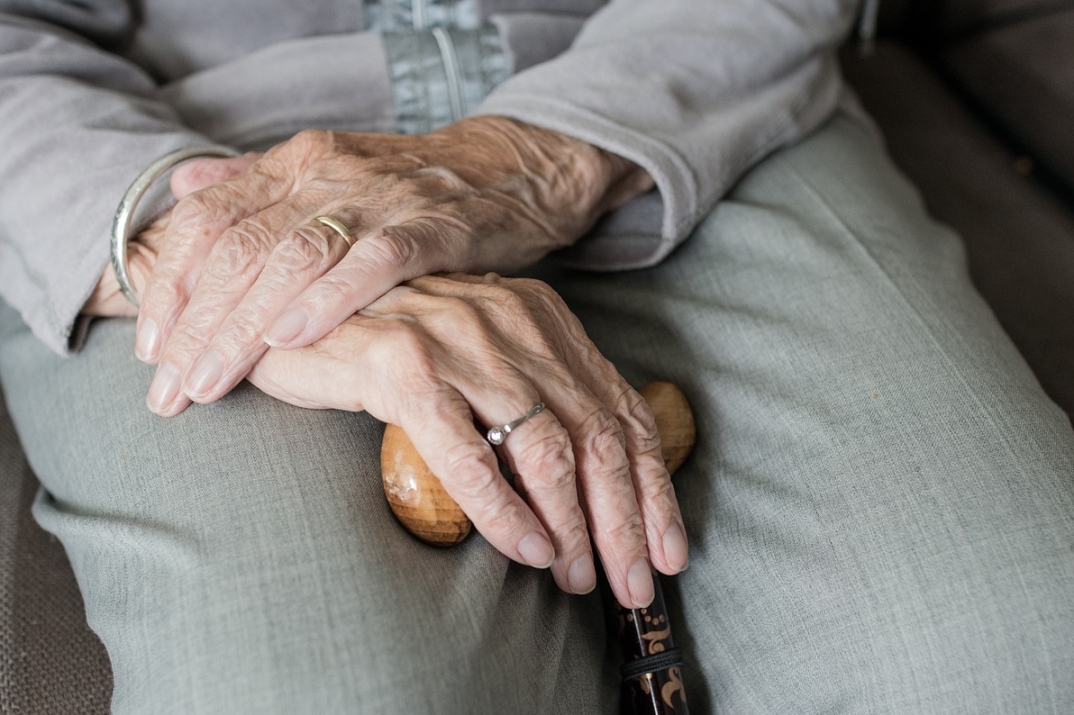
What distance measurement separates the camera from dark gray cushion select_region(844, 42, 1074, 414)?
969 mm

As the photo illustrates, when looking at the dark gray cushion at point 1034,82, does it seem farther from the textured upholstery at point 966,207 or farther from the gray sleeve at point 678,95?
the gray sleeve at point 678,95

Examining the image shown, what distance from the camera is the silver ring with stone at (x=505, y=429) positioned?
57 cm

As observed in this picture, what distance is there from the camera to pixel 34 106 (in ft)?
2.54

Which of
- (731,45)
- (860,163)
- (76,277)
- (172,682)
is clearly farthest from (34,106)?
(860,163)

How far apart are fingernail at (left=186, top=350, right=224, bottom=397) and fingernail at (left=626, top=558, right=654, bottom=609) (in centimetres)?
35

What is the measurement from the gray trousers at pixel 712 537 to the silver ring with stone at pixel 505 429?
93 millimetres

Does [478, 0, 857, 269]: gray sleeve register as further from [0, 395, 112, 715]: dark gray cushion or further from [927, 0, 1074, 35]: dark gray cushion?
[0, 395, 112, 715]: dark gray cushion

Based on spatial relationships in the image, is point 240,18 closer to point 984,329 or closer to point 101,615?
point 101,615

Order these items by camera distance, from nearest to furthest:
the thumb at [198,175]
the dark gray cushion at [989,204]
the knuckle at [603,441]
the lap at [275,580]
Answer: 1. the lap at [275,580]
2. the knuckle at [603,441]
3. the thumb at [198,175]
4. the dark gray cushion at [989,204]

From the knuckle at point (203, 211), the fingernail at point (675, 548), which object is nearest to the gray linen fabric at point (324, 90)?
the knuckle at point (203, 211)

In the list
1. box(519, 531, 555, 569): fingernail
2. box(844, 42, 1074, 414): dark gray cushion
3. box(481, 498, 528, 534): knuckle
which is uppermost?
box(481, 498, 528, 534): knuckle

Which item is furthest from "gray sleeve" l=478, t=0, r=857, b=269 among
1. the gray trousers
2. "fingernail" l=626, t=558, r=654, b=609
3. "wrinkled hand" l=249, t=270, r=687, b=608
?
"fingernail" l=626, t=558, r=654, b=609

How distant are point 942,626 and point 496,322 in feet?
1.29

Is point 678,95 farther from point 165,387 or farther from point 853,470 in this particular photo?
point 165,387
